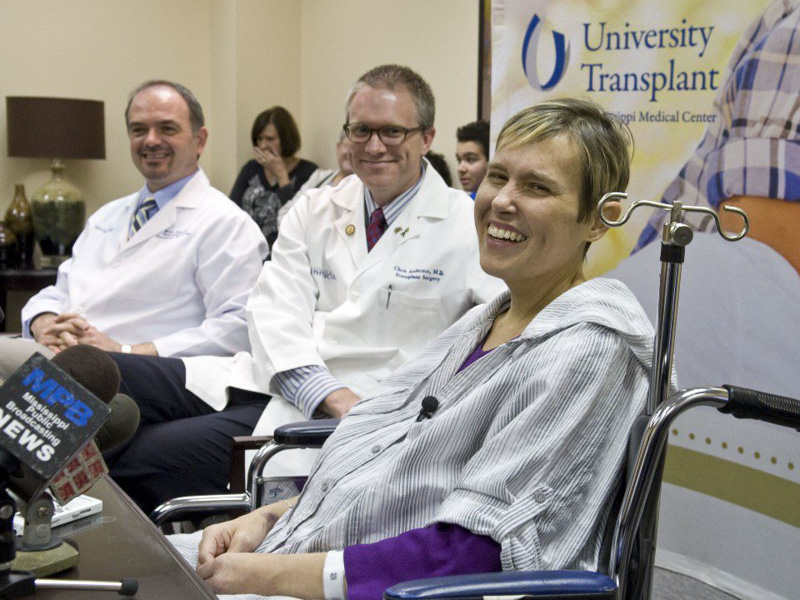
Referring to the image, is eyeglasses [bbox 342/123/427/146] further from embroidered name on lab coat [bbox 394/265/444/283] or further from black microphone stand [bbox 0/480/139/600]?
black microphone stand [bbox 0/480/139/600]

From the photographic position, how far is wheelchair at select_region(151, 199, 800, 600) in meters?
1.00

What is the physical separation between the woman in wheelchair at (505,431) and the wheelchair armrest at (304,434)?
0.29 feet

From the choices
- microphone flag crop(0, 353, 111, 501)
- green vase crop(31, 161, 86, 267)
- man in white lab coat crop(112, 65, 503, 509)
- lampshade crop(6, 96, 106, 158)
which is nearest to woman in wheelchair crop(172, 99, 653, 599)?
microphone flag crop(0, 353, 111, 501)

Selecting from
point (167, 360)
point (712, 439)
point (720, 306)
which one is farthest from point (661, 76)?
point (167, 360)

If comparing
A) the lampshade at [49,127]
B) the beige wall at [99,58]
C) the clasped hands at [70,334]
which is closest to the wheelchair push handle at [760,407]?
the clasped hands at [70,334]

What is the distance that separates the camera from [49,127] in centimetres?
491

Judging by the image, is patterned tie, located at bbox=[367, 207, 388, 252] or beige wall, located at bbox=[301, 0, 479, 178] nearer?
patterned tie, located at bbox=[367, 207, 388, 252]

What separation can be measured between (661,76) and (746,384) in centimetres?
77

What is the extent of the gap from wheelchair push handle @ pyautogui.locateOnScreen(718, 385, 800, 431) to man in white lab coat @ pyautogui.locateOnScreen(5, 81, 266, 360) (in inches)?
70.2

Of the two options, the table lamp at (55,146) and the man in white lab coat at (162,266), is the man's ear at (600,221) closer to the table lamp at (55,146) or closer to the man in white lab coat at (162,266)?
the man in white lab coat at (162,266)

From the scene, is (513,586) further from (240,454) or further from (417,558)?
(240,454)

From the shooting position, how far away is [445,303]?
7.60 ft

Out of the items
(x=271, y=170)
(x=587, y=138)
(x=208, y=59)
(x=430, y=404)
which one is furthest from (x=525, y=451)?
(x=208, y=59)

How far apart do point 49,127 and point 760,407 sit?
4622 mm
